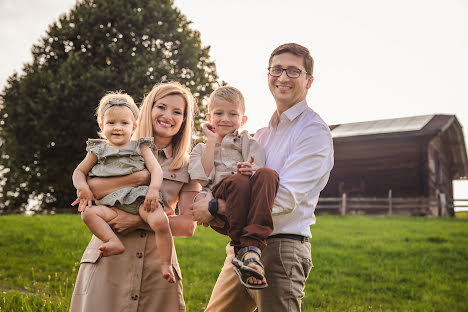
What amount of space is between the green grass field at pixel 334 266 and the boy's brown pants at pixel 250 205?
3.13 meters

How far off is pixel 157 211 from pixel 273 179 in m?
0.79

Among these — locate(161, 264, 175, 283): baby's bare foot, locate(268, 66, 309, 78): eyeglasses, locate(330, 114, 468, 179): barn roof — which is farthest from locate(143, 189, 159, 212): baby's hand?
locate(330, 114, 468, 179): barn roof

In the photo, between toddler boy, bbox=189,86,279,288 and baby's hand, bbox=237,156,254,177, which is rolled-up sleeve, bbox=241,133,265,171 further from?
baby's hand, bbox=237,156,254,177

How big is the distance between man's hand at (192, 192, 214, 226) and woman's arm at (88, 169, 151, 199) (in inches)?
15.1

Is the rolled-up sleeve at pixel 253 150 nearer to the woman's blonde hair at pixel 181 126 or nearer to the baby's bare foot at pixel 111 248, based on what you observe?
the woman's blonde hair at pixel 181 126

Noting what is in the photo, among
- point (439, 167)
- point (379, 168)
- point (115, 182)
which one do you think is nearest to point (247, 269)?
point (115, 182)

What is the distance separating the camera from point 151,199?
2.90 m

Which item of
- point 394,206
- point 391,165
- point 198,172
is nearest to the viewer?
point 198,172

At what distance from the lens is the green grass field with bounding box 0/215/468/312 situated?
6.96 metres

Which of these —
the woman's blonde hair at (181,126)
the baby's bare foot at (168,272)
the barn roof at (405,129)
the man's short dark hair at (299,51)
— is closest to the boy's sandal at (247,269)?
the baby's bare foot at (168,272)

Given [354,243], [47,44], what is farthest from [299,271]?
[47,44]

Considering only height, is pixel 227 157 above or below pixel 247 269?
above

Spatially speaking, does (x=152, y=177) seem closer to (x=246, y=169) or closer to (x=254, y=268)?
(x=246, y=169)

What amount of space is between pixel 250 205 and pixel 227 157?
58 cm
